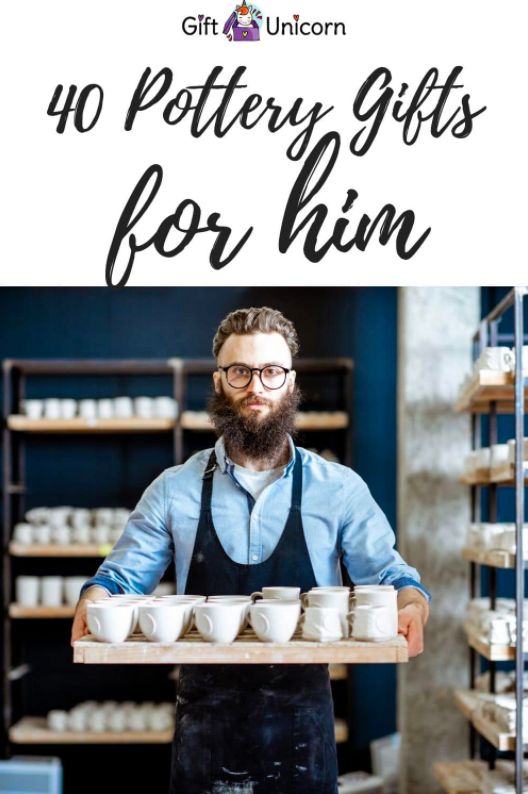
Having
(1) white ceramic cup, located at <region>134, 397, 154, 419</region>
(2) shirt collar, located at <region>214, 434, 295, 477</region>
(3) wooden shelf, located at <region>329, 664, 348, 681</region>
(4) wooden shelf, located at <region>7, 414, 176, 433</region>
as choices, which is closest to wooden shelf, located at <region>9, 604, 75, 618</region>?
(4) wooden shelf, located at <region>7, 414, 176, 433</region>

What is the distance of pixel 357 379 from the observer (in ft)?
16.9

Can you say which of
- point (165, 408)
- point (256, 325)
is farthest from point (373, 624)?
point (165, 408)

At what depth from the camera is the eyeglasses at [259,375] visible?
2379mm

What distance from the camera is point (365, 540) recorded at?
236 centimetres

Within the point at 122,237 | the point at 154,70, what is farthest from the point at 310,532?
the point at 154,70

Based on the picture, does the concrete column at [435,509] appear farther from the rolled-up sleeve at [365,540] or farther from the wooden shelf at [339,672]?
the rolled-up sleeve at [365,540]

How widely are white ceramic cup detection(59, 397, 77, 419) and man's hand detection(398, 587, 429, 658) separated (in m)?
2.88

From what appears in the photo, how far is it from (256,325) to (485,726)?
180cm

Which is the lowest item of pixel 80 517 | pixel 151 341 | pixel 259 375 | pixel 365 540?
pixel 80 517

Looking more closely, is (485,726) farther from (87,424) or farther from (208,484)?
(87,424)

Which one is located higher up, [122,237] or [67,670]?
[122,237]

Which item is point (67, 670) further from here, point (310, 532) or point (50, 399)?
point (310, 532)

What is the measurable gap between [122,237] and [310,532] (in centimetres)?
86

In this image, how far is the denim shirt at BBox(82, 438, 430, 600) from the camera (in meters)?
2.35
